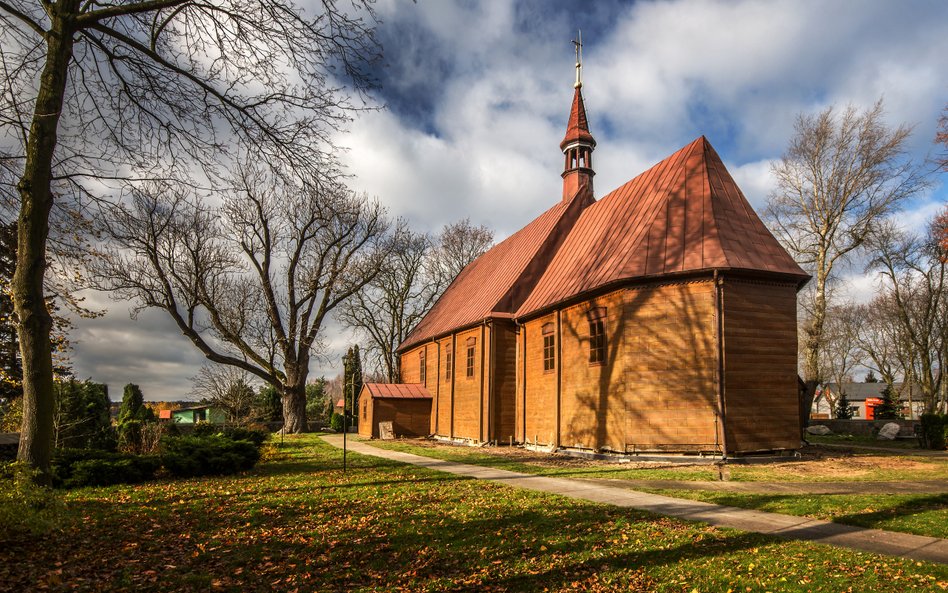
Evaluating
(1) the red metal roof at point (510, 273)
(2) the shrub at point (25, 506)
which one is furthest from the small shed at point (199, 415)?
(2) the shrub at point (25, 506)

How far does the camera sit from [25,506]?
24.0 ft

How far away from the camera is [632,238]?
1898cm

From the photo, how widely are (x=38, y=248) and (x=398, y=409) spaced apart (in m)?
22.0

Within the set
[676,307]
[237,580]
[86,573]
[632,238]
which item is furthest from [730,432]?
[86,573]

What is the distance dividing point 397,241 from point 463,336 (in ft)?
39.6

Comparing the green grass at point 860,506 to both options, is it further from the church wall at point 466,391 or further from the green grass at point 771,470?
the church wall at point 466,391

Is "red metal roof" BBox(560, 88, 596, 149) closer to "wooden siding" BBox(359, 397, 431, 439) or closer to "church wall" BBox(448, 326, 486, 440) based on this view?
"church wall" BBox(448, 326, 486, 440)

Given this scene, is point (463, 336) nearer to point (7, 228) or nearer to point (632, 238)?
point (632, 238)

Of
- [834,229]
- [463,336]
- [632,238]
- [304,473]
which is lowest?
[304,473]

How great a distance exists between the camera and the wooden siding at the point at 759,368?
16.3m

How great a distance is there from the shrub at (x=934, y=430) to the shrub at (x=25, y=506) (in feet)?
87.4

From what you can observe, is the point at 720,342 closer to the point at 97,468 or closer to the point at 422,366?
the point at 97,468

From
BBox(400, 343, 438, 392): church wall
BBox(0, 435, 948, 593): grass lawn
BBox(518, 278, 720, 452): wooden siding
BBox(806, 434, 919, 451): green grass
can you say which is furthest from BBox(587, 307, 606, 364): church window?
BBox(806, 434, 919, 451): green grass

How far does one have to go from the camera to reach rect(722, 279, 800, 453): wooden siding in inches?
642
